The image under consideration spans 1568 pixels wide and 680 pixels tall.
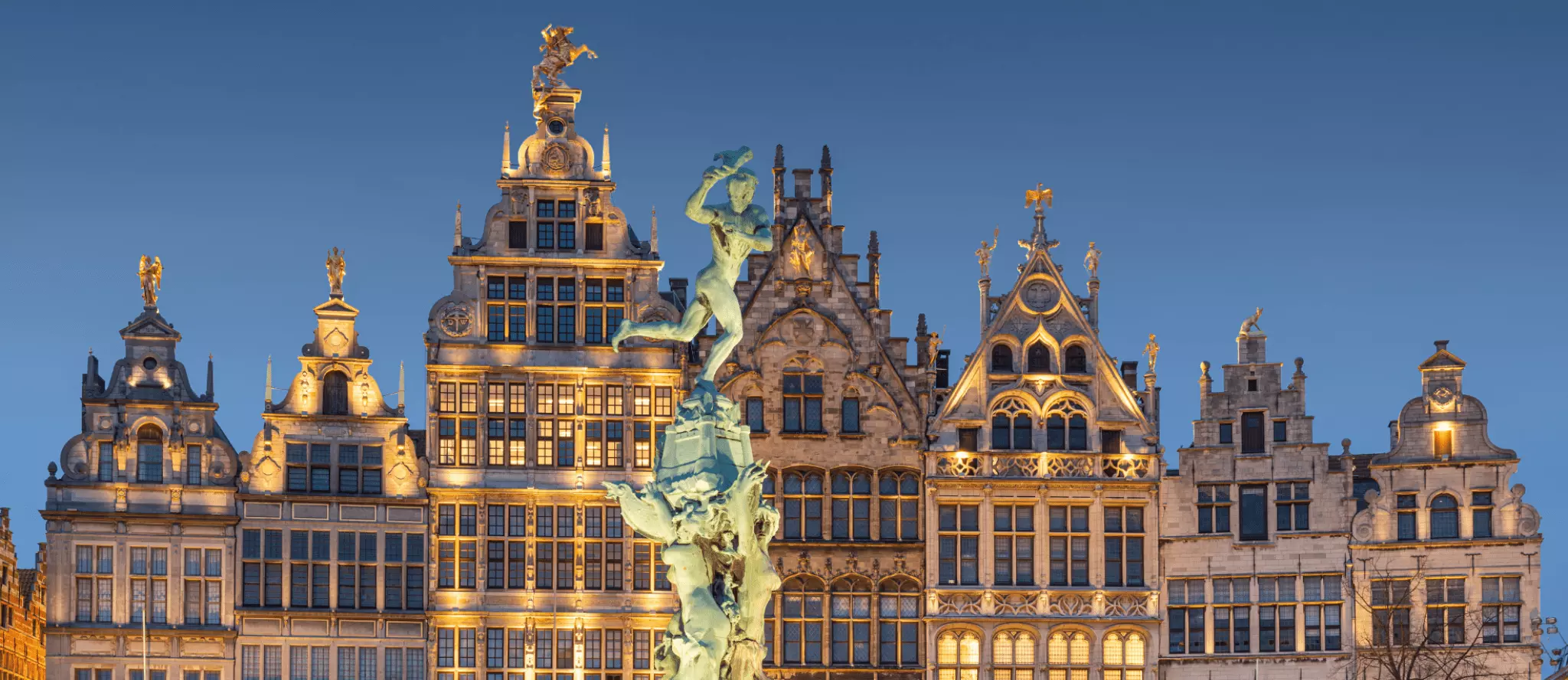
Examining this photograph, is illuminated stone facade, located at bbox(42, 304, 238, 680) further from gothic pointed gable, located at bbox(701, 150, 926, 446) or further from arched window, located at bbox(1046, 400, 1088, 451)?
arched window, located at bbox(1046, 400, 1088, 451)

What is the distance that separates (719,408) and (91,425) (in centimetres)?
2433

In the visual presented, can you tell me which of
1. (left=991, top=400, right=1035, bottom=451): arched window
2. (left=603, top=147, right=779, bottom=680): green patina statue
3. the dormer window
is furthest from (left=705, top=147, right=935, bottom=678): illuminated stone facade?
(left=603, top=147, right=779, bottom=680): green patina statue

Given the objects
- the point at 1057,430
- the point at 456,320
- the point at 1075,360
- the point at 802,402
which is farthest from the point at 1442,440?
the point at 456,320

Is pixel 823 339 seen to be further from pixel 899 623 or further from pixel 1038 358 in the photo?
pixel 899 623

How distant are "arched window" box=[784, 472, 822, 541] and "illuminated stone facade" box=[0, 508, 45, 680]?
1755 cm

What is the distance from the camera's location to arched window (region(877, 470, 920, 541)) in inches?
2518

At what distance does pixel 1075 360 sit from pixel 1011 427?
2.21 meters

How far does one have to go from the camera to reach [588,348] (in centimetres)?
6397

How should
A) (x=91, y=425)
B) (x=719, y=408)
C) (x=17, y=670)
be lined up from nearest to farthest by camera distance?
(x=719, y=408) < (x=91, y=425) < (x=17, y=670)

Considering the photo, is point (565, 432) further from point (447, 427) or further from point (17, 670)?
point (17, 670)

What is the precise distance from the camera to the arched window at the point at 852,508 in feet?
209

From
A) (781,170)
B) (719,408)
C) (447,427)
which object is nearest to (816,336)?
(781,170)

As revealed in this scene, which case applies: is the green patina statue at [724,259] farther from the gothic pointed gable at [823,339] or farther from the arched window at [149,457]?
the arched window at [149,457]

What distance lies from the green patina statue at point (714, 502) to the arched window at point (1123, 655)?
20678mm
